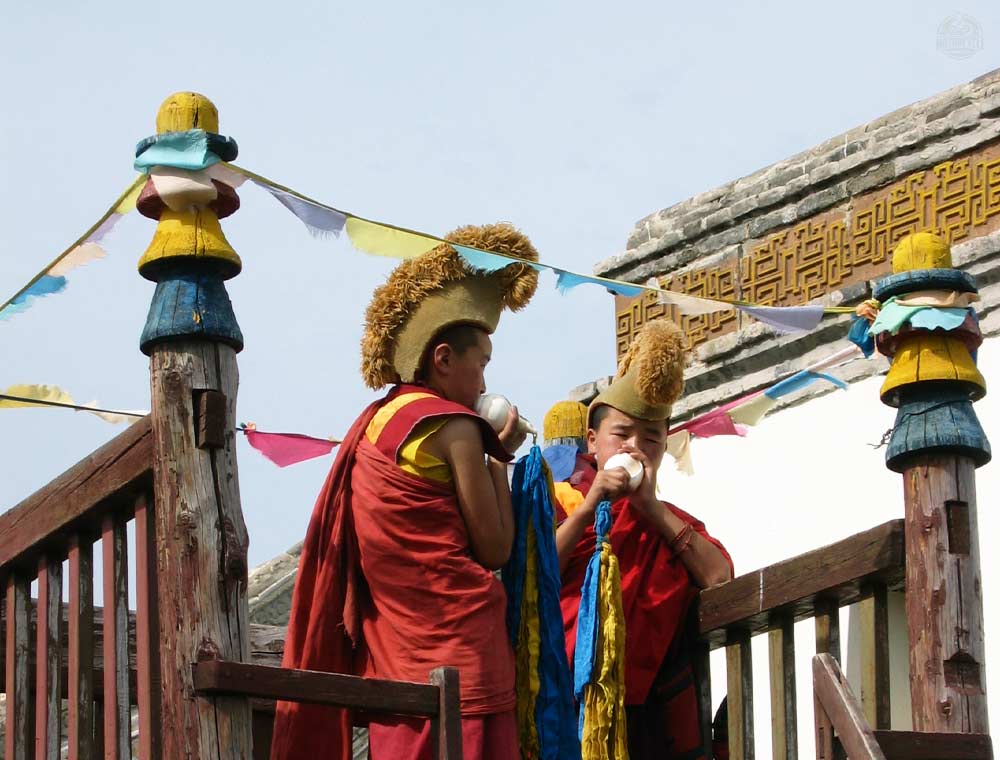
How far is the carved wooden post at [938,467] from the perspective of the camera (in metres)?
5.58

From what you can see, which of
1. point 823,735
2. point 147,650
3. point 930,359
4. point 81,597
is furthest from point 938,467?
point 81,597

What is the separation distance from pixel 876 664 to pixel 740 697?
20.3 inches

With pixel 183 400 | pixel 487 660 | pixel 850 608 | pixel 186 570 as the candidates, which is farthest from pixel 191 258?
pixel 850 608

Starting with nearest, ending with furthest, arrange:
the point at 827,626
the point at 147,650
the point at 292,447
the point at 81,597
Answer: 1. the point at 147,650
2. the point at 81,597
3. the point at 827,626
4. the point at 292,447

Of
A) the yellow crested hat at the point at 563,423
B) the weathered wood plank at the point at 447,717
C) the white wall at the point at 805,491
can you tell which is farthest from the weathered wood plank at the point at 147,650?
the white wall at the point at 805,491

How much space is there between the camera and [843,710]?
5.18 m

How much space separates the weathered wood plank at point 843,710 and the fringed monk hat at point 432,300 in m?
1.28

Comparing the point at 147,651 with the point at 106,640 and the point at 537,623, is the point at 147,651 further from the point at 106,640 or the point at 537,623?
the point at 537,623

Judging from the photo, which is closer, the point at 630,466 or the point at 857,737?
the point at 857,737

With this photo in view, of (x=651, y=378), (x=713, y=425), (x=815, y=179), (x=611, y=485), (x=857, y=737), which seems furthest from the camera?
(x=815, y=179)

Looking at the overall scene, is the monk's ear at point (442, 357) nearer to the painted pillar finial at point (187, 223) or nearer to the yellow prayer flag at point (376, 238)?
the yellow prayer flag at point (376, 238)

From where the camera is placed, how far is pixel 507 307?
5.82 m

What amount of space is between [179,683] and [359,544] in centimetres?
74

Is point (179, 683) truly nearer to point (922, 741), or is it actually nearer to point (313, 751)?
point (313, 751)
